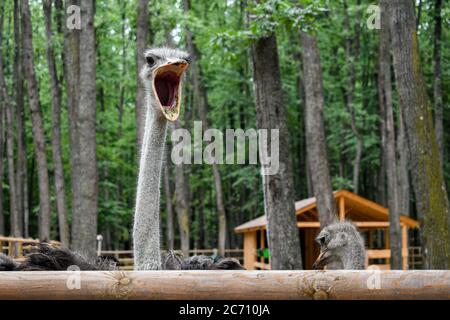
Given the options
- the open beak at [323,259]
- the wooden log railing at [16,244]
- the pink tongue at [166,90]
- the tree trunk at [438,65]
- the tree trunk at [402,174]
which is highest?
the tree trunk at [438,65]

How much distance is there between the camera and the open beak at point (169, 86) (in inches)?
168

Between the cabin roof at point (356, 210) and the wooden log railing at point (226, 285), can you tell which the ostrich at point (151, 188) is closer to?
the wooden log railing at point (226, 285)

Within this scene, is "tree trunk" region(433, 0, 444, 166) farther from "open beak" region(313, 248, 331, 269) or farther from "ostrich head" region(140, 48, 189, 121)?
"ostrich head" region(140, 48, 189, 121)

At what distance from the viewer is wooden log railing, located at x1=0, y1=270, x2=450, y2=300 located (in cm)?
326

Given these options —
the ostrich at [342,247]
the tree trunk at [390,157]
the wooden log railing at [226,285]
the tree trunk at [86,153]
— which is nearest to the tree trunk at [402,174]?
the tree trunk at [390,157]

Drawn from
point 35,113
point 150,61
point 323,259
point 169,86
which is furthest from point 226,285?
point 35,113

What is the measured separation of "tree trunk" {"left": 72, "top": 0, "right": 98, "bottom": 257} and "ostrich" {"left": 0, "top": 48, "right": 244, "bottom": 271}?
661 centimetres

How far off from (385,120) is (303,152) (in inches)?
654

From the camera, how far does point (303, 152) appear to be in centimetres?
3419

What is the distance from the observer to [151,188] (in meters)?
4.43

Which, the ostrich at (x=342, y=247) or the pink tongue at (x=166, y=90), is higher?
the pink tongue at (x=166, y=90)

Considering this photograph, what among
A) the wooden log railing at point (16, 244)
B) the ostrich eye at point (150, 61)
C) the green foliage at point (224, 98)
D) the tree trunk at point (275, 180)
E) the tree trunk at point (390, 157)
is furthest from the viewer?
the green foliage at point (224, 98)

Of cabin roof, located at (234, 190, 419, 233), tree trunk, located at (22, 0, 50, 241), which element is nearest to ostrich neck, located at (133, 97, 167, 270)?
cabin roof, located at (234, 190, 419, 233)
